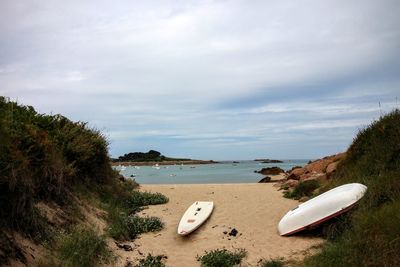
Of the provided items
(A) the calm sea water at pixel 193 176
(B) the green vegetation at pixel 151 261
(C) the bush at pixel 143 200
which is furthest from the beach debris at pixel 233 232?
(A) the calm sea water at pixel 193 176

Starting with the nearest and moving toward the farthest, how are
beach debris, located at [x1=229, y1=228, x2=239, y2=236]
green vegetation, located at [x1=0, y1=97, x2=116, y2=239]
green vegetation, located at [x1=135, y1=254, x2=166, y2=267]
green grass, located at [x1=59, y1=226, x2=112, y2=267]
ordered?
green vegetation, located at [x1=0, y1=97, x2=116, y2=239] → green grass, located at [x1=59, y1=226, x2=112, y2=267] → green vegetation, located at [x1=135, y1=254, x2=166, y2=267] → beach debris, located at [x1=229, y1=228, x2=239, y2=236]

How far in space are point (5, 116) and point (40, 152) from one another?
41.9 inches

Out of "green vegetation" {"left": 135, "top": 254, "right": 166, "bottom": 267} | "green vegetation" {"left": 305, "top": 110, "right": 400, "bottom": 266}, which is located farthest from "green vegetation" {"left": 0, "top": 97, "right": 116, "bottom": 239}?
"green vegetation" {"left": 305, "top": 110, "right": 400, "bottom": 266}

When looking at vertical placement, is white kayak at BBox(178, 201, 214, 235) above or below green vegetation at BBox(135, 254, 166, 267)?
above

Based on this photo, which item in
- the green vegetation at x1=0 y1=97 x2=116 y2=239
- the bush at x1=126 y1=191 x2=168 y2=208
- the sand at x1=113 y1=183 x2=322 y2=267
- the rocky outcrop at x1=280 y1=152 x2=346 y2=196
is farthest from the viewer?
the rocky outcrop at x1=280 y1=152 x2=346 y2=196

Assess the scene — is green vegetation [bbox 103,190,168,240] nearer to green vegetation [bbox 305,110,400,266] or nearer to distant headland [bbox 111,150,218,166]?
green vegetation [bbox 305,110,400,266]

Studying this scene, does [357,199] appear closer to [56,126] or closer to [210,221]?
[210,221]

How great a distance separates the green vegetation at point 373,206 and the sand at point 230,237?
115cm

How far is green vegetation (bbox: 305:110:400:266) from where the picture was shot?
5.57 m

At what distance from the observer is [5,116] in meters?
7.96

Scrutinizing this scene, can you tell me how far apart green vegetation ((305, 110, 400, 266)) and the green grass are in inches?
154

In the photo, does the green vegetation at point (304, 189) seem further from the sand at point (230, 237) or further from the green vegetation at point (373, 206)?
the green vegetation at point (373, 206)

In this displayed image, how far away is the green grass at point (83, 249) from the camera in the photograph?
6.59 meters

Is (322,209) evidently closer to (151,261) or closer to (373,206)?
(373,206)
